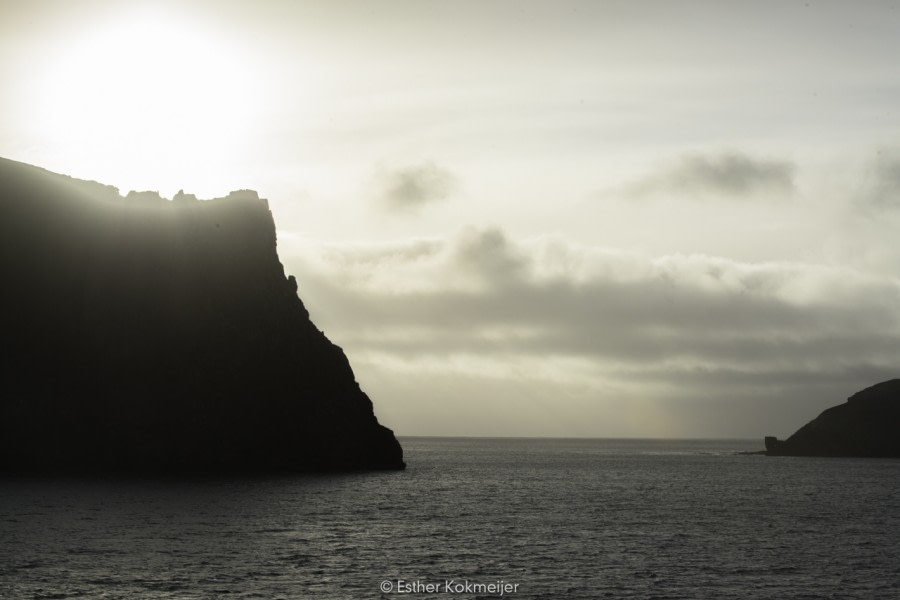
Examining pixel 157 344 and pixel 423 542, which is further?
pixel 157 344

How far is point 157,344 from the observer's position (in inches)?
5413

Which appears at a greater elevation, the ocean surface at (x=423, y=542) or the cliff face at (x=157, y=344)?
the cliff face at (x=157, y=344)

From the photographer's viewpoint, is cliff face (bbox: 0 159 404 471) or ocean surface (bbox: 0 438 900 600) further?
cliff face (bbox: 0 159 404 471)

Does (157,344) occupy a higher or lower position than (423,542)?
higher

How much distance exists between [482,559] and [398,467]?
103 metres

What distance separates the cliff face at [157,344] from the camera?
12938 centimetres

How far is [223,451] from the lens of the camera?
439 feet

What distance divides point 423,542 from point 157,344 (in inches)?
3044

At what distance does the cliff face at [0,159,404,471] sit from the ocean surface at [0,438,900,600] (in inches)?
548

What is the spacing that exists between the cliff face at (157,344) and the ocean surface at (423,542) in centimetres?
1392

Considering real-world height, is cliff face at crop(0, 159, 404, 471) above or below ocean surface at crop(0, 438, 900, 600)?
above

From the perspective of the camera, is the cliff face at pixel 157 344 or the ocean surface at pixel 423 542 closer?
the ocean surface at pixel 423 542

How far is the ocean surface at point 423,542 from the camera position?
53.4 metres

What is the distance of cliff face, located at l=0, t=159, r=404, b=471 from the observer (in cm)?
12938
